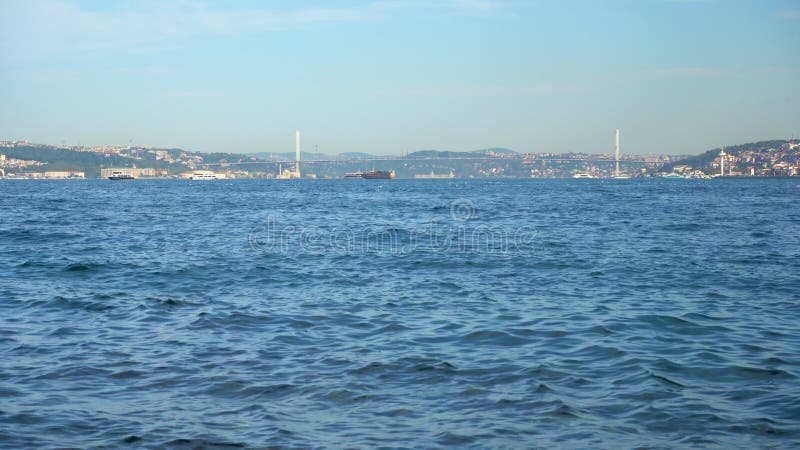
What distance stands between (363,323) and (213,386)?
3510mm

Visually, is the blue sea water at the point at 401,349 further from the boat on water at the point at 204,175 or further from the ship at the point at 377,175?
the boat on water at the point at 204,175

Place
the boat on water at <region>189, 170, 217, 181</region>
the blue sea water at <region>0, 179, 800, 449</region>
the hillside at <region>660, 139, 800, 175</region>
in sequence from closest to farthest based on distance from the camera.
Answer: the blue sea water at <region>0, 179, 800, 449</region> → the hillside at <region>660, 139, 800, 175</region> → the boat on water at <region>189, 170, 217, 181</region>

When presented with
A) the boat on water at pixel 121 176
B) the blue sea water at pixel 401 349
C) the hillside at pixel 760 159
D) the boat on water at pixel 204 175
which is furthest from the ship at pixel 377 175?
the blue sea water at pixel 401 349

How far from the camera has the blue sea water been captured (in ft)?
22.1

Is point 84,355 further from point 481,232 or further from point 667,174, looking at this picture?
point 667,174

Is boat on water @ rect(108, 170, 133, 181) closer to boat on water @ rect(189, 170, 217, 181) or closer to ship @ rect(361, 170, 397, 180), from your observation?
boat on water @ rect(189, 170, 217, 181)

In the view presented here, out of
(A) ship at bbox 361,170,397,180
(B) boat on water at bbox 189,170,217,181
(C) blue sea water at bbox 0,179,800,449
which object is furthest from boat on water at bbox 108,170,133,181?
(C) blue sea water at bbox 0,179,800,449

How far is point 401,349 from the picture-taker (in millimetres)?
9508

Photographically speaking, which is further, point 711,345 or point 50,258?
point 50,258

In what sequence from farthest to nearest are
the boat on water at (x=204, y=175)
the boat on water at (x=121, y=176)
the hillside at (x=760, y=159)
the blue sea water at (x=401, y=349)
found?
the boat on water at (x=204, y=175), the hillside at (x=760, y=159), the boat on water at (x=121, y=176), the blue sea water at (x=401, y=349)

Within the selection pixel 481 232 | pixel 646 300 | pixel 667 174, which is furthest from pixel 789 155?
pixel 646 300

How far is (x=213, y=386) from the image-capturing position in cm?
793

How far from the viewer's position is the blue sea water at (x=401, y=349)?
675cm

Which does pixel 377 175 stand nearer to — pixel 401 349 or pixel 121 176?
pixel 121 176
